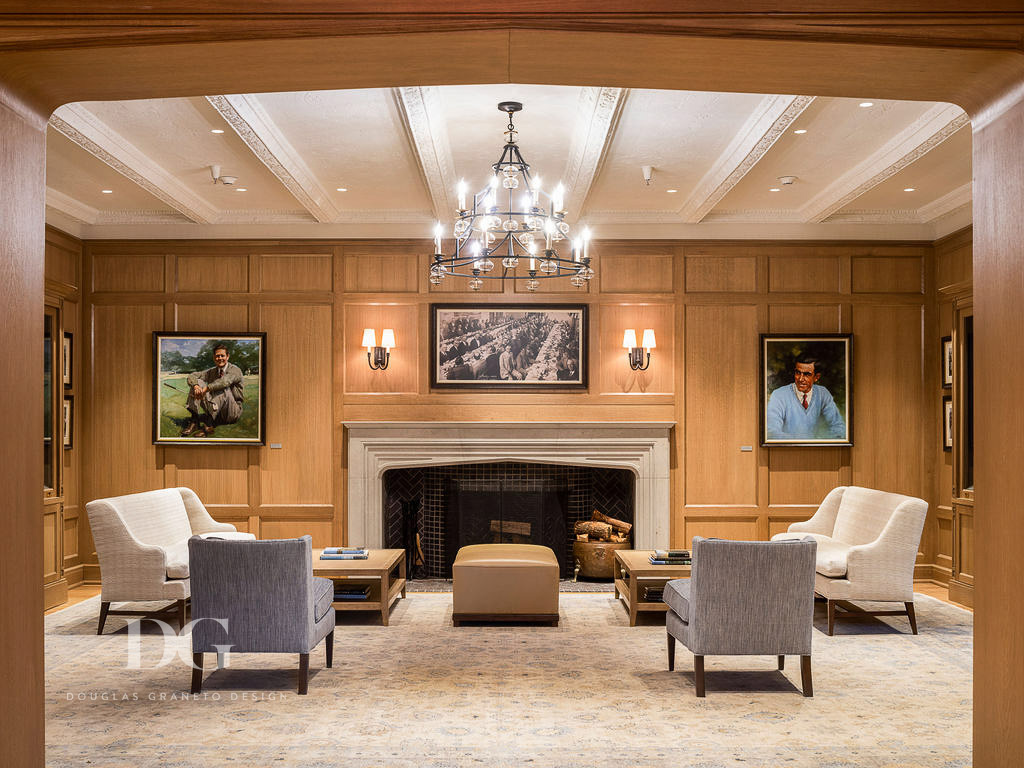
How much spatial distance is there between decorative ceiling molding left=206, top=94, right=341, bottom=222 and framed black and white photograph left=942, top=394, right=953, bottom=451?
207 inches

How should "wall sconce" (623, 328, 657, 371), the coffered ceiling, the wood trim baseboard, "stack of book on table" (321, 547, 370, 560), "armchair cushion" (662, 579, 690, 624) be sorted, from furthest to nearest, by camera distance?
"wall sconce" (623, 328, 657, 371)
the wood trim baseboard
"stack of book on table" (321, 547, 370, 560)
the coffered ceiling
"armchair cushion" (662, 579, 690, 624)

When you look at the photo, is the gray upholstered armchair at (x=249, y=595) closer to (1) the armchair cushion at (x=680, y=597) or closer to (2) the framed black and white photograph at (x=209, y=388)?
(1) the armchair cushion at (x=680, y=597)

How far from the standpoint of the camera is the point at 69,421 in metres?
7.30

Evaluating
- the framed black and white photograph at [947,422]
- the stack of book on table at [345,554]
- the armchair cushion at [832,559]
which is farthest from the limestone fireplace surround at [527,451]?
the framed black and white photograph at [947,422]

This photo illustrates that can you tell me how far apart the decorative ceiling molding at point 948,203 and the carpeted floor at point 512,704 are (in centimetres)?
316

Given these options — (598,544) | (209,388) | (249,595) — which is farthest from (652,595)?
(209,388)

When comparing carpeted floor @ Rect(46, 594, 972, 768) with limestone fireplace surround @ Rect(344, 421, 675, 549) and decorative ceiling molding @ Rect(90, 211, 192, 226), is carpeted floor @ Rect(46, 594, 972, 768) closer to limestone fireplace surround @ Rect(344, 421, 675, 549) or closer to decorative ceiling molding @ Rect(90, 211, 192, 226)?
limestone fireplace surround @ Rect(344, 421, 675, 549)

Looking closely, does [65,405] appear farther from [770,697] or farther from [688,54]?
[688,54]

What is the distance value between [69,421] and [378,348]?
2.60 metres

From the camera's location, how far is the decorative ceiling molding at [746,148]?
15.0 feet

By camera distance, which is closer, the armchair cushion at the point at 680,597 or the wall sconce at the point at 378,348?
the armchair cushion at the point at 680,597

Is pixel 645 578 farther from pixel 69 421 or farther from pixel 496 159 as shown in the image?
pixel 69 421

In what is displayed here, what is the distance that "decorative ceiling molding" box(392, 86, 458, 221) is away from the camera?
4.48 metres

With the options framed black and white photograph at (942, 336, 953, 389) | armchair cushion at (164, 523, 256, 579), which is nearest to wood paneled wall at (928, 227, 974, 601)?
framed black and white photograph at (942, 336, 953, 389)
